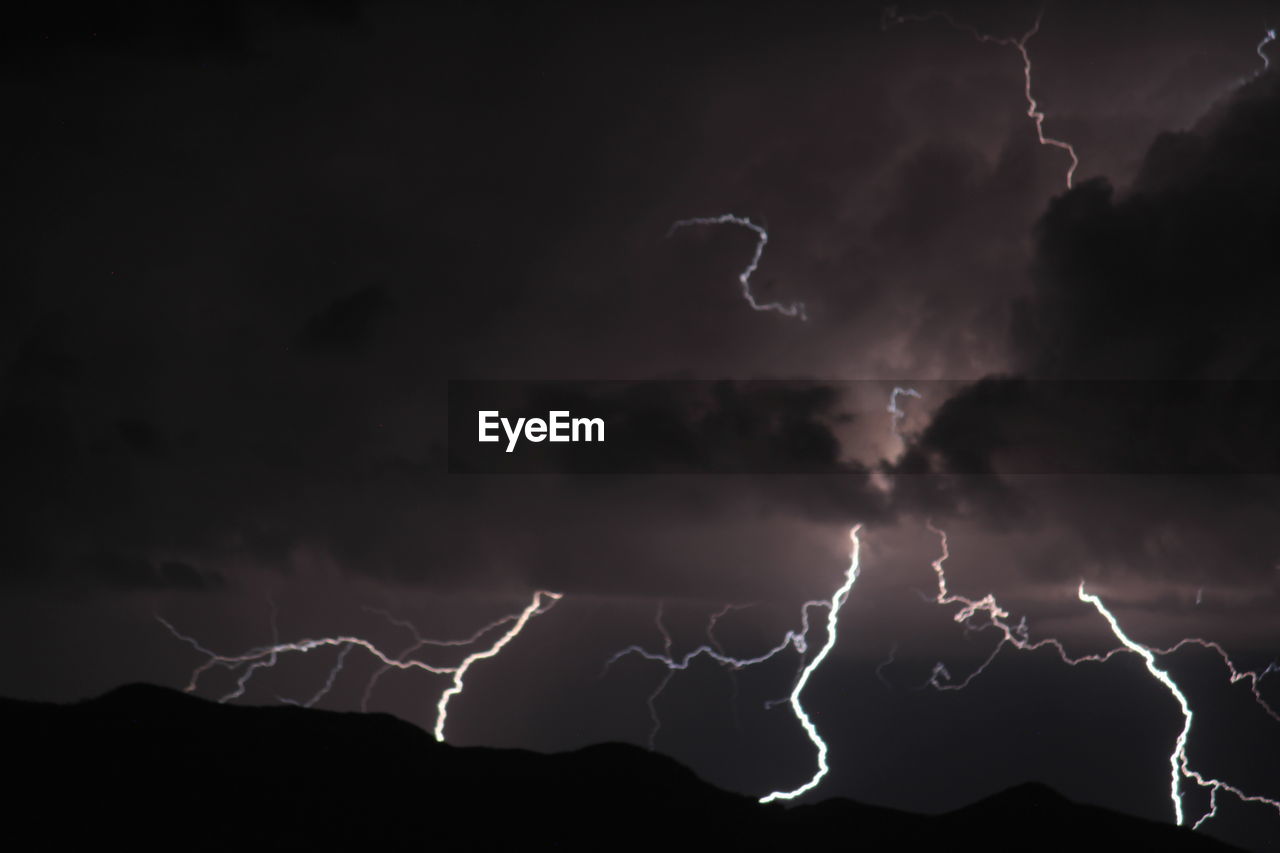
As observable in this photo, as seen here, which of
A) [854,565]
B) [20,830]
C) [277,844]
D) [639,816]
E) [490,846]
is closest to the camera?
[20,830]

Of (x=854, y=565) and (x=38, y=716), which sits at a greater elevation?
(x=854, y=565)

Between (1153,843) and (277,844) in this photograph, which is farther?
(1153,843)

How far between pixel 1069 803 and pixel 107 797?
46.1 ft

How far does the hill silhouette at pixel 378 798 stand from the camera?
1227cm

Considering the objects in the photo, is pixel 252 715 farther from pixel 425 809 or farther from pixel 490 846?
pixel 490 846

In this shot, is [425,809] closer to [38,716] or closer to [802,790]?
[38,716]

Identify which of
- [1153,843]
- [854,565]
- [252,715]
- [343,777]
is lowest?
[1153,843]

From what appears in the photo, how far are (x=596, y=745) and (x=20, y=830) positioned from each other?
8591mm

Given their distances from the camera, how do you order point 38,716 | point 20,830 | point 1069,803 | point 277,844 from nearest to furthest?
point 20,830 → point 277,844 → point 38,716 → point 1069,803

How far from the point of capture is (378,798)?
13.9 metres

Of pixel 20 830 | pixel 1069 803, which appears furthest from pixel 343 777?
pixel 1069 803

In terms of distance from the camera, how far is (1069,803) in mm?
16125

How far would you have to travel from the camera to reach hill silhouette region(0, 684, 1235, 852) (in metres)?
12.3

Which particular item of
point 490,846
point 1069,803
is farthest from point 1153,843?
point 490,846
